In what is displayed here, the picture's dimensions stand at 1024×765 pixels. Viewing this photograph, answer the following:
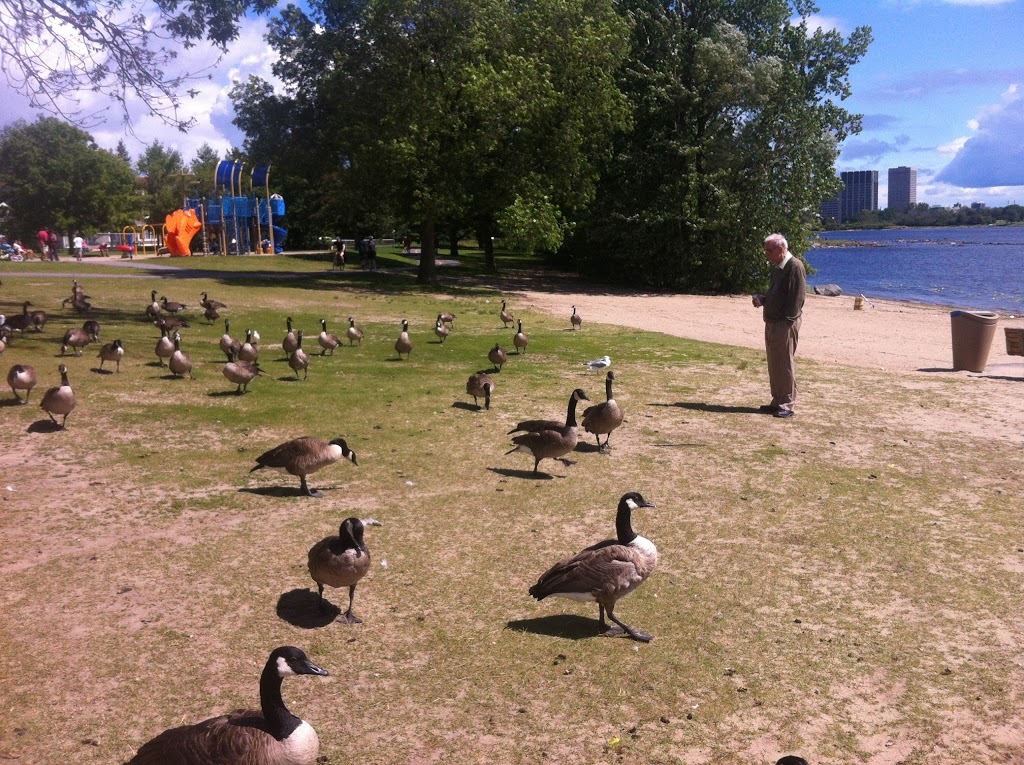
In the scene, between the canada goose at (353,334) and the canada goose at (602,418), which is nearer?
the canada goose at (602,418)

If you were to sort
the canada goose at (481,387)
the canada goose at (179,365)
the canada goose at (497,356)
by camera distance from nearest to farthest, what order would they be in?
the canada goose at (481,387), the canada goose at (179,365), the canada goose at (497,356)

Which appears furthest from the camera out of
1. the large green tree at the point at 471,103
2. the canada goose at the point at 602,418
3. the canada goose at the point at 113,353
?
the large green tree at the point at 471,103

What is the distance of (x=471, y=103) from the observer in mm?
37719

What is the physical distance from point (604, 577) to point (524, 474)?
4.42 m

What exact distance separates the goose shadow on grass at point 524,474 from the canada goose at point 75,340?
37.1ft

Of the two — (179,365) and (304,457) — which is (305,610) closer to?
(304,457)

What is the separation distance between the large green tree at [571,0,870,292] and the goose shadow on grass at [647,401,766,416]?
3103 cm

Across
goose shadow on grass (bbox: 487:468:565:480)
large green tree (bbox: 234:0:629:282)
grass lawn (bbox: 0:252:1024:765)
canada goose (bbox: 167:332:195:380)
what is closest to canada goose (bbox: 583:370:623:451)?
grass lawn (bbox: 0:252:1024:765)

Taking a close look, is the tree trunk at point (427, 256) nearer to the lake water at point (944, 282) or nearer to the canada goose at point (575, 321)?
the canada goose at point (575, 321)

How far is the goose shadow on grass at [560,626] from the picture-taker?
275 inches

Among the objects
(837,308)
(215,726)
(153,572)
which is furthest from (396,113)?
(215,726)

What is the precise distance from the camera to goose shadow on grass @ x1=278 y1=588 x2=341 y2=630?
278 inches

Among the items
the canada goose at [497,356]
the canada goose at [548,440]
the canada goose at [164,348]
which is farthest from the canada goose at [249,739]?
the canada goose at [164,348]

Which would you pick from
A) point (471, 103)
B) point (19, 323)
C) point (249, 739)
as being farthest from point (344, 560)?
point (471, 103)
